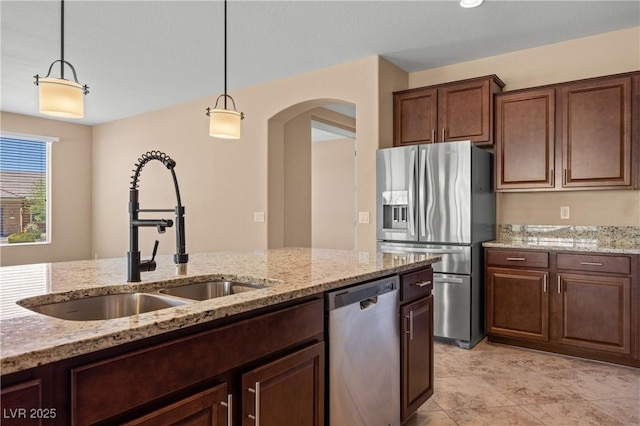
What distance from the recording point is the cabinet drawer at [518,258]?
329cm

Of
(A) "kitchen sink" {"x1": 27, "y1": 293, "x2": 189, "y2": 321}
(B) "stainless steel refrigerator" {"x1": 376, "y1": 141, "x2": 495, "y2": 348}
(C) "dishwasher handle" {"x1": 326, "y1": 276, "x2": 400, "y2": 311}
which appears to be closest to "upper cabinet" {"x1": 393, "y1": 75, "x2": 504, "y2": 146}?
(B) "stainless steel refrigerator" {"x1": 376, "y1": 141, "x2": 495, "y2": 348}

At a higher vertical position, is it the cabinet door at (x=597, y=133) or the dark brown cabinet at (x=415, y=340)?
the cabinet door at (x=597, y=133)

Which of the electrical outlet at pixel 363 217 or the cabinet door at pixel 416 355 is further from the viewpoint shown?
the electrical outlet at pixel 363 217

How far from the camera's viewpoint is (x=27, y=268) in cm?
187

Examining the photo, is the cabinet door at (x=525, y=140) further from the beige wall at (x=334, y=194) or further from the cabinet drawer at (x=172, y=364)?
the beige wall at (x=334, y=194)

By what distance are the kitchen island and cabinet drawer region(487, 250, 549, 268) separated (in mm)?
1990

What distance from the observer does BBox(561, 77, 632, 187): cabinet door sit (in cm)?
315

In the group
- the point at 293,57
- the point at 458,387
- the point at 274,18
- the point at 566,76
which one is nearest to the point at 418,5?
the point at 274,18

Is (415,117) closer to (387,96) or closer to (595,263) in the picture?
(387,96)

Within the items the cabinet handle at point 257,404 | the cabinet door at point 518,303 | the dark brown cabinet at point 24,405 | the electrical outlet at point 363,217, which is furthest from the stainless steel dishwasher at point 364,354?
the electrical outlet at point 363,217

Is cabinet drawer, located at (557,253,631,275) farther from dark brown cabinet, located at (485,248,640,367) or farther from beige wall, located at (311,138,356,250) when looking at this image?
beige wall, located at (311,138,356,250)

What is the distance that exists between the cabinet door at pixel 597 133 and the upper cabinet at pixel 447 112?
0.60 metres

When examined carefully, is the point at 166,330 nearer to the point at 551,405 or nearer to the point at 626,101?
the point at 551,405

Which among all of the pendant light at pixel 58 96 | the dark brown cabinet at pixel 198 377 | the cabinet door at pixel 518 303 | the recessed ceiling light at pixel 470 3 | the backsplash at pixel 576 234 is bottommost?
the cabinet door at pixel 518 303
